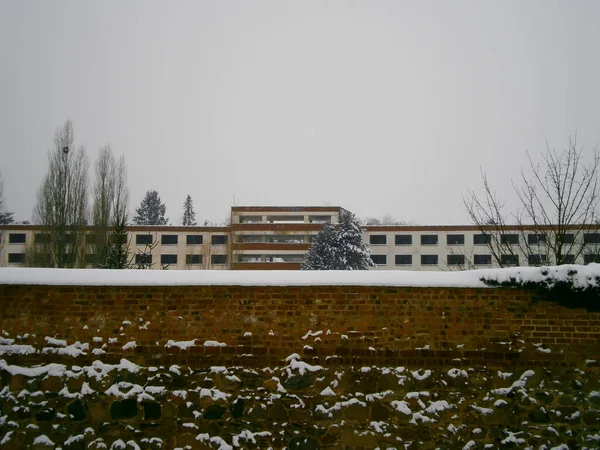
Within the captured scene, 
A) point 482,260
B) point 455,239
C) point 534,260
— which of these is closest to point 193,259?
point 455,239

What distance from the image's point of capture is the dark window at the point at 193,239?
4372cm

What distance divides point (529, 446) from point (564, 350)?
117 cm

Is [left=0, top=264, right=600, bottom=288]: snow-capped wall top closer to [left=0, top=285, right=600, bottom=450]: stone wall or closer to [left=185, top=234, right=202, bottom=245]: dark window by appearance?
[left=0, top=285, right=600, bottom=450]: stone wall

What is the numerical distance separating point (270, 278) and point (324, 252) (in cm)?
2795

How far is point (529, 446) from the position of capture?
5.08 metres

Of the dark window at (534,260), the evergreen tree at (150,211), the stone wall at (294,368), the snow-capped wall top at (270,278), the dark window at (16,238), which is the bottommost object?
the stone wall at (294,368)

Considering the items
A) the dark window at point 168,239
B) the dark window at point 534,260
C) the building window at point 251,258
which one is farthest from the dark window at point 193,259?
the dark window at point 534,260

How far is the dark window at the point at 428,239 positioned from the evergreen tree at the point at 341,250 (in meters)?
11.3

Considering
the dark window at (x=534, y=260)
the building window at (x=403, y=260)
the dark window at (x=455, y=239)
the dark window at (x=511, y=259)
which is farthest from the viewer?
the building window at (x=403, y=260)

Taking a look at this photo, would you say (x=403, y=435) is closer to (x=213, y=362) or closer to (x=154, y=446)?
(x=213, y=362)

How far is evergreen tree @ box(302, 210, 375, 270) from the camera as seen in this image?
32312 mm

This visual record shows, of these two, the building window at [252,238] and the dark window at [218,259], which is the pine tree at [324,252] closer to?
the building window at [252,238]

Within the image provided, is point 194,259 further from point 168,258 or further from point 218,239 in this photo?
point 218,239

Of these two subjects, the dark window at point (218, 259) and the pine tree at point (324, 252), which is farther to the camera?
the dark window at point (218, 259)
